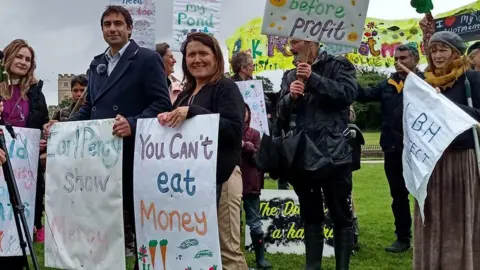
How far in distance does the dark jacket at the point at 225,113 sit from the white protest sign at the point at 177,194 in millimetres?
98

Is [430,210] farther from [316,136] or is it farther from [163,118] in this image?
[163,118]

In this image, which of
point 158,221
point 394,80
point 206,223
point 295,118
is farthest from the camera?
point 394,80

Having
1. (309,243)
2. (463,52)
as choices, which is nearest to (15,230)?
(309,243)

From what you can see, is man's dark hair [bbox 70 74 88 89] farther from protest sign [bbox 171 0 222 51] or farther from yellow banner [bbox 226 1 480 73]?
yellow banner [bbox 226 1 480 73]

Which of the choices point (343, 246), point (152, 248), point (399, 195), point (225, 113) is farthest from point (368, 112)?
point (152, 248)

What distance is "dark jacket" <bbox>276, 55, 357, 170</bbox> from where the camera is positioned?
4.10 m

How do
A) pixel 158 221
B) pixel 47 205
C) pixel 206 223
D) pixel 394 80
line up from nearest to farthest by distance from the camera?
pixel 206 223 → pixel 158 221 → pixel 47 205 → pixel 394 80

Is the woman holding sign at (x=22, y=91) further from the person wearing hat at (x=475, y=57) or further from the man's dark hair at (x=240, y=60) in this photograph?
the person wearing hat at (x=475, y=57)

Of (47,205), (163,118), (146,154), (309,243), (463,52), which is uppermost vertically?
(463,52)

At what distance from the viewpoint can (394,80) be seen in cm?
591

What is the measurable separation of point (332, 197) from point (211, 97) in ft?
4.35

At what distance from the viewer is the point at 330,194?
14.0 ft

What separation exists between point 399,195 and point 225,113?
3201mm

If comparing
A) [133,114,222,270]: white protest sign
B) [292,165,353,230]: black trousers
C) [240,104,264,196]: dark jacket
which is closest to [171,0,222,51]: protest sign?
[240,104,264,196]: dark jacket
